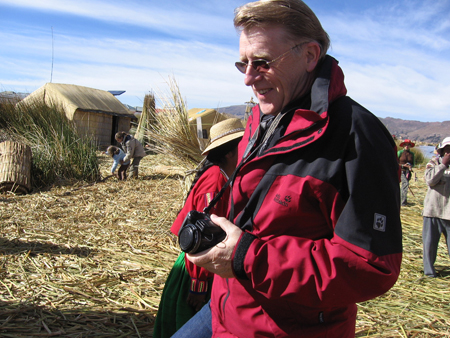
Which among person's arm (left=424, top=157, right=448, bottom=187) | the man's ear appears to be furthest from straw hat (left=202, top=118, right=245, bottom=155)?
person's arm (left=424, top=157, right=448, bottom=187)

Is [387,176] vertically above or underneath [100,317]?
above

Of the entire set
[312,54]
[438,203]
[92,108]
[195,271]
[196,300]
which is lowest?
[196,300]

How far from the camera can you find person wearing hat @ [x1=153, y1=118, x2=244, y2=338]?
226 centimetres

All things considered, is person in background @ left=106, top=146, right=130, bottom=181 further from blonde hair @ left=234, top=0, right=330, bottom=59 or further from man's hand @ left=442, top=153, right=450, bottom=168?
blonde hair @ left=234, top=0, right=330, bottom=59

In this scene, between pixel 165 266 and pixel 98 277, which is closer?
pixel 98 277

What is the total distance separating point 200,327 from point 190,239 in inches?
22.8

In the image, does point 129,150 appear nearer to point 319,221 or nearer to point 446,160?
point 446,160

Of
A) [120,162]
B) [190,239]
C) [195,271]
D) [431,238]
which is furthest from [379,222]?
[120,162]

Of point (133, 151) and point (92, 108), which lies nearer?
point (133, 151)

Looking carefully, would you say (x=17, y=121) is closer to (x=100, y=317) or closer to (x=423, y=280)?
(x=100, y=317)

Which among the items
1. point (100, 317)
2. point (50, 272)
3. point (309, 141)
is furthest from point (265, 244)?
point (50, 272)

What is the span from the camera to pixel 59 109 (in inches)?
500

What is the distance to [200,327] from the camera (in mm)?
1502

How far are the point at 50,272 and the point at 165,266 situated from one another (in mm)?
1269
